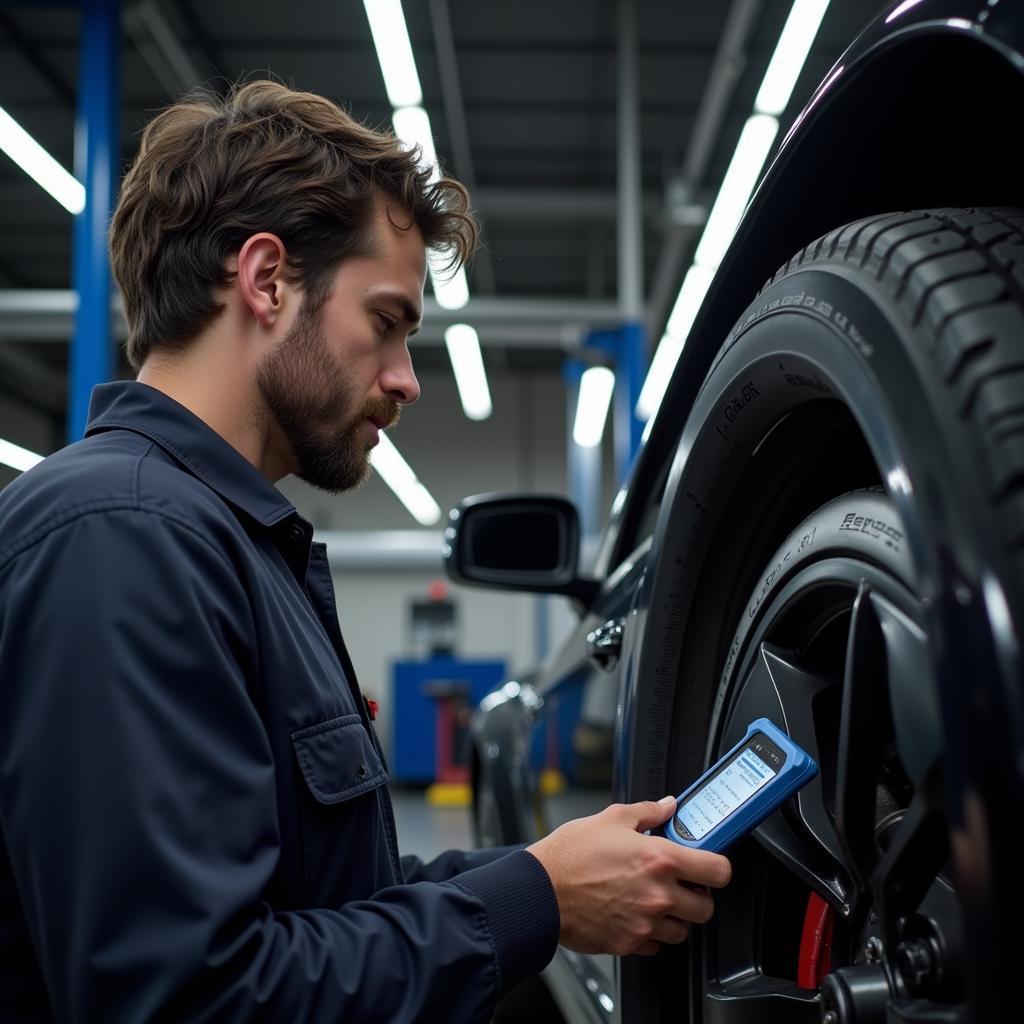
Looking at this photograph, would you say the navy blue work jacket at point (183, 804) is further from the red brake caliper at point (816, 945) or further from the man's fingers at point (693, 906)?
the red brake caliper at point (816, 945)

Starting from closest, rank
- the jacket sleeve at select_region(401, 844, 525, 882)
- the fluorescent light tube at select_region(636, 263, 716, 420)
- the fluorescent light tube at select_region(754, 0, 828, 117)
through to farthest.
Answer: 1. the fluorescent light tube at select_region(636, 263, 716, 420)
2. the jacket sleeve at select_region(401, 844, 525, 882)
3. the fluorescent light tube at select_region(754, 0, 828, 117)

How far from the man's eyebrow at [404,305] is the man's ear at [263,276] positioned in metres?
0.12

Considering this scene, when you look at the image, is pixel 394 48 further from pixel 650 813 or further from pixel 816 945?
pixel 816 945

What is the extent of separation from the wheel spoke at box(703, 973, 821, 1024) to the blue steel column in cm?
471

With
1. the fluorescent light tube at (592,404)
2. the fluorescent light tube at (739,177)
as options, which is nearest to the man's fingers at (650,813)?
the fluorescent light tube at (739,177)

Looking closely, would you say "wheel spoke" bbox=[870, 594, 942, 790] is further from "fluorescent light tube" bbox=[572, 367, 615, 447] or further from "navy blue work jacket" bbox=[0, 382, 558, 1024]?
"fluorescent light tube" bbox=[572, 367, 615, 447]

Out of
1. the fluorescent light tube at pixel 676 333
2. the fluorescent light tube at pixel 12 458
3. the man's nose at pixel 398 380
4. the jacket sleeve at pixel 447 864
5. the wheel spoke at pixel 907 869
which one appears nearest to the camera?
the wheel spoke at pixel 907 869

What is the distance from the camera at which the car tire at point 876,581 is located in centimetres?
64

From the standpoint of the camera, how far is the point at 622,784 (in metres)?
1.33

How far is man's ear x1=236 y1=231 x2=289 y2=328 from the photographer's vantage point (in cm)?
138

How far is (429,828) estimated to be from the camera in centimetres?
871

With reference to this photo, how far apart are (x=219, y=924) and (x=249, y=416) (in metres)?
0.66

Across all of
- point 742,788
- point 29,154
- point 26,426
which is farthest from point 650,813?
point 26,426

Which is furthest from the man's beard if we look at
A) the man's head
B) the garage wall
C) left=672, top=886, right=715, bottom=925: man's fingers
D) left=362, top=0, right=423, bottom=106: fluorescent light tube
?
the garage wall
